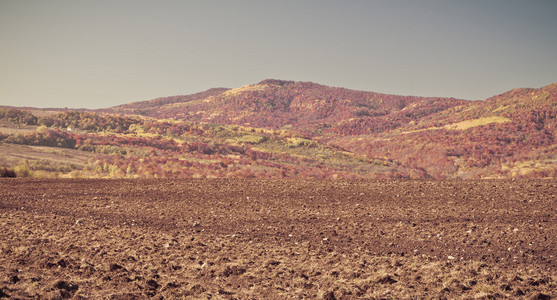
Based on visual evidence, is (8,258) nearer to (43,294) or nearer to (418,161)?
(43,294)

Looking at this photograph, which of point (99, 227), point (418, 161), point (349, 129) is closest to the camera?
point (99, 227)

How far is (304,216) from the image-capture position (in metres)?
12.0

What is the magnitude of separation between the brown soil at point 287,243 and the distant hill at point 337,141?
12052 mm

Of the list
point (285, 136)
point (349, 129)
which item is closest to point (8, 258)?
point (285, 136)

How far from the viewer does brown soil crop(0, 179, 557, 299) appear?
6.82 metres

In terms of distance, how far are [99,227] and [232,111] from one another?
165354 mm

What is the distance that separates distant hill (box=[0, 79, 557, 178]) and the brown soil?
Answer: 1205 cm

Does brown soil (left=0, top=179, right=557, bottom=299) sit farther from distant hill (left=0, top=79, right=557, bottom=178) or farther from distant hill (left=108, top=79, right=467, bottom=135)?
distant hill (left=108, top=79, right=467, bottom=135)

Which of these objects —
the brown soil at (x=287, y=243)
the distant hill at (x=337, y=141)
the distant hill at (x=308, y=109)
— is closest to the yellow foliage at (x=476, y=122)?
the distant hill at (x=337, y=141)

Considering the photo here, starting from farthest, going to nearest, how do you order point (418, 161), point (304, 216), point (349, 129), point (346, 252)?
point (349, 129), point (418, 161), point (304, 216), point (346, 252)

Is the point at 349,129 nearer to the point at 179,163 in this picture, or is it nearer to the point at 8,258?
the point at 179,163

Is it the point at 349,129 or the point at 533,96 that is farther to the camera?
the point at 349,129

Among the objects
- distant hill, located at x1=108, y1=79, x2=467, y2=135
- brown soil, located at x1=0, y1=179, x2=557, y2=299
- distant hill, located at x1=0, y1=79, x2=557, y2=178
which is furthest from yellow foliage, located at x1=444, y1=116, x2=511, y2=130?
brown soil, located at x1=0, y1=179, x2=557, y2=299

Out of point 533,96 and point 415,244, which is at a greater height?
point 533,96
